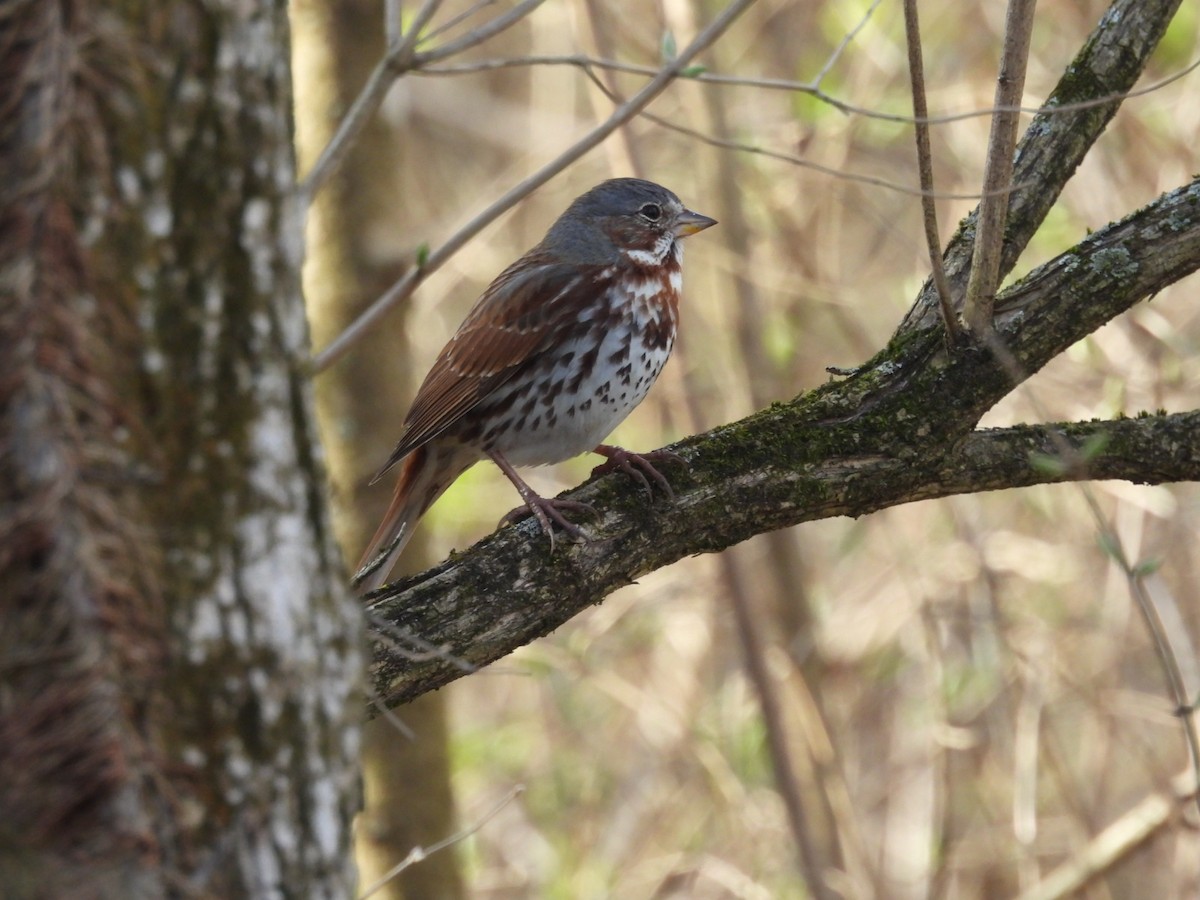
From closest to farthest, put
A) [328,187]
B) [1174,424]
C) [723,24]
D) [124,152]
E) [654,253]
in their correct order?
[124,152] → [723,24] → [1174,424] → [654,253] → [328,187]

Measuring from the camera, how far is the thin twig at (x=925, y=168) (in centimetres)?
280

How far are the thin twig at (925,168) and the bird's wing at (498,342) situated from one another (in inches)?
62.6

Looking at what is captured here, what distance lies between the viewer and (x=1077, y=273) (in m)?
3.29

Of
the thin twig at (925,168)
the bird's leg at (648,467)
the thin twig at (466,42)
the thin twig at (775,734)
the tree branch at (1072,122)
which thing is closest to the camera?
the thin twig at (466,42)

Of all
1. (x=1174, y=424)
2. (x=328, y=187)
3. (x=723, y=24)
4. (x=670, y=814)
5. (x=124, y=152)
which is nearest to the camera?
(x=124, y=152)

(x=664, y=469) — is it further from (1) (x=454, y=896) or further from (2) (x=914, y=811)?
(2) (x=914, y=811)

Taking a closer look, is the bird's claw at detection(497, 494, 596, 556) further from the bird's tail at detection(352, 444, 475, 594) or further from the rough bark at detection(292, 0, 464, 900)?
the rough bark at detection(292, 0, 464, 900)

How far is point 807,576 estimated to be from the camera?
24.5 feet

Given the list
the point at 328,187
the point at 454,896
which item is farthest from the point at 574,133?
the point at 454,896

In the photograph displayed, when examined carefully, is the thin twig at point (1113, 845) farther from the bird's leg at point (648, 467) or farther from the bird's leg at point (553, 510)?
the bird's leg at point (553, 510)

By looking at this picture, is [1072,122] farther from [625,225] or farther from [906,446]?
[625,225]

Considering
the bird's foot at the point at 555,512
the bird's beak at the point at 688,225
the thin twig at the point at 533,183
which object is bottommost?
the bird's foot at the point at 555,512

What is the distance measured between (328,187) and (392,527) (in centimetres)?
167

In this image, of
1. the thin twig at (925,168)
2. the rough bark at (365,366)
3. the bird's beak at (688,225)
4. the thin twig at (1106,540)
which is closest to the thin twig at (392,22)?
the thin twig at (925,168)
